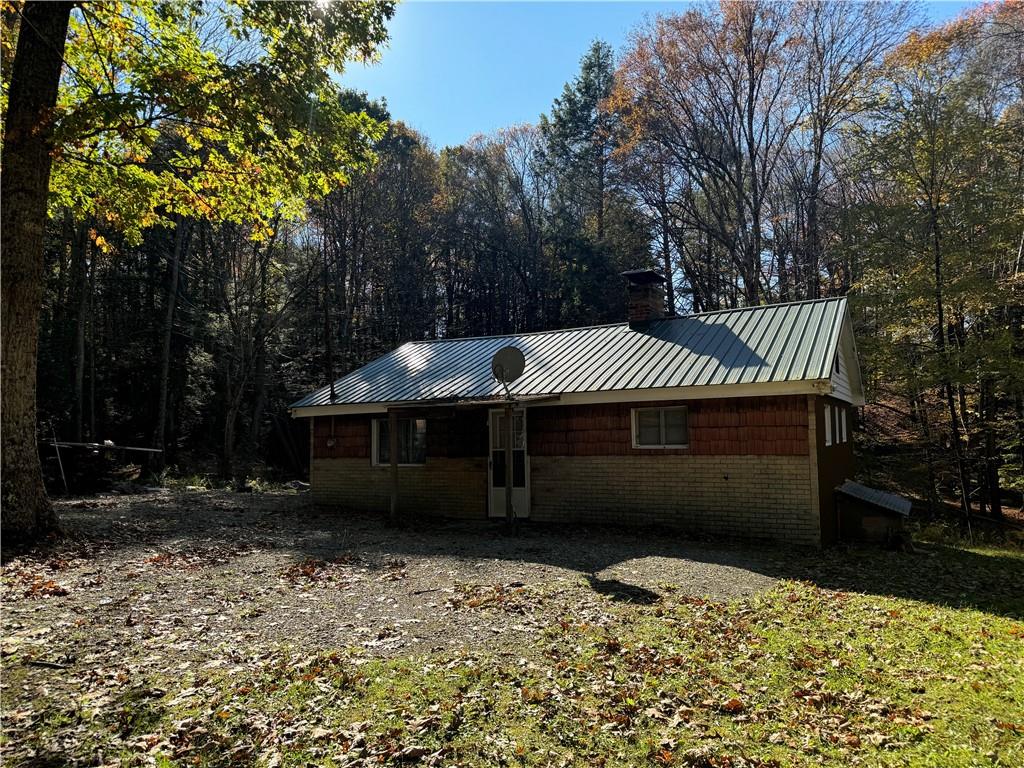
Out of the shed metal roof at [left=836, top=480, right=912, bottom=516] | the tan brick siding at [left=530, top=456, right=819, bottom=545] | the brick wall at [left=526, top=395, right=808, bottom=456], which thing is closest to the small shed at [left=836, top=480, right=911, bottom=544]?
the shed metal roof at [left=836, top=480, right=912, bottom=516]

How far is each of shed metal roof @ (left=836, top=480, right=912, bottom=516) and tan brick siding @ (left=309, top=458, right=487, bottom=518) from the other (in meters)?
6.96

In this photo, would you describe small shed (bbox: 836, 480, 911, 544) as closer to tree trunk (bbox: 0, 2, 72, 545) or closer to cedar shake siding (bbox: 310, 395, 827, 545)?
cedar shake siding (bbox: 310, 395, 827, 545)

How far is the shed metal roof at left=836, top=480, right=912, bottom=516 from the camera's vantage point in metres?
10.1

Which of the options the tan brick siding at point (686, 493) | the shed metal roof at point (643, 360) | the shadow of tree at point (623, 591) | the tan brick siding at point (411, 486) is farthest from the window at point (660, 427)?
the shadow of tree at point (623, 591)

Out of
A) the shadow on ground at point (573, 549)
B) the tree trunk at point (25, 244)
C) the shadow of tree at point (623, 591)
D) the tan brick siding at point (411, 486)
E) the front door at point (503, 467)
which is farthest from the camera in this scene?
the tan brick siding at point (411, 486)

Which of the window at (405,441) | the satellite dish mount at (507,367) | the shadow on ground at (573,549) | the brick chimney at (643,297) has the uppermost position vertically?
the brick chimney at (643,297)

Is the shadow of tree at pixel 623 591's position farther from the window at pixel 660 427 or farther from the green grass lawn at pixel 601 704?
the window at pixel 660 427

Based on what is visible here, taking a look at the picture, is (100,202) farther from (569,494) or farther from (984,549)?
(984,549)

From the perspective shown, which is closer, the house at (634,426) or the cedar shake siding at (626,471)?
the cedar shake siding at (626,471)

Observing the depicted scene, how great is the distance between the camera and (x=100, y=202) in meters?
11.2

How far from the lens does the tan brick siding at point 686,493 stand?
9.80 meters

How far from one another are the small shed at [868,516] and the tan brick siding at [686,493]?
1426mm

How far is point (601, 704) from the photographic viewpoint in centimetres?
398

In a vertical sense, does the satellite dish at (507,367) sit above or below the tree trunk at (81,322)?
below
